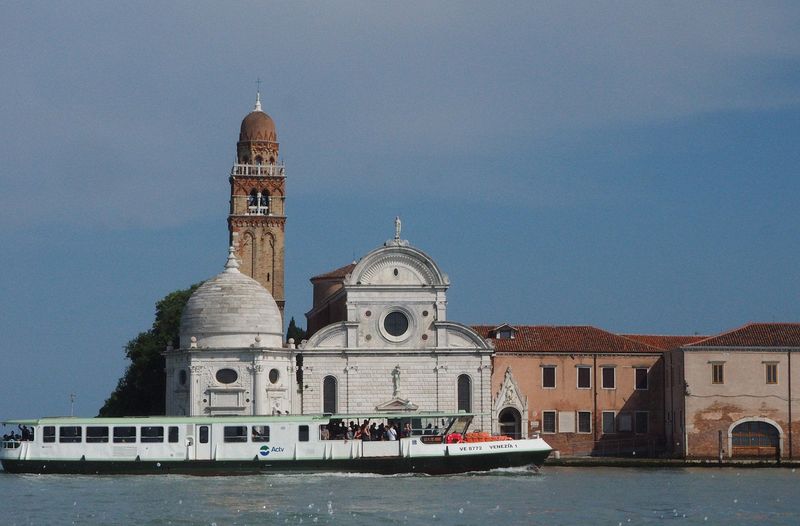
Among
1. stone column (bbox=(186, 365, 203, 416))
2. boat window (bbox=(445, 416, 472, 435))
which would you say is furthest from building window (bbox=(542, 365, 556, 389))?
stone column (bbox=(186, 365, 203, 416))

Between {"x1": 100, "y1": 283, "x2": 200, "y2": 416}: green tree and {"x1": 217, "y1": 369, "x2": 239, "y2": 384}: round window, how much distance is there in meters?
7.43

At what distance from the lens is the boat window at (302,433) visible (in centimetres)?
5834

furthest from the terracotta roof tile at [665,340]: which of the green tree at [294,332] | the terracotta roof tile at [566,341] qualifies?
the green tree at [294,332]

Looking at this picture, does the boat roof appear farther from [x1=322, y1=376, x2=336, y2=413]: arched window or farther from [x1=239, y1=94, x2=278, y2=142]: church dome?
[x1=239, y1=94, x2=278, y2=142]: church dome

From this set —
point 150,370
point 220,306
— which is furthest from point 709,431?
point 150,370

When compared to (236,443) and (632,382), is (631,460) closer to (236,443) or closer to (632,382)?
(632,382)

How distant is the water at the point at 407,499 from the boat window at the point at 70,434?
5.27 feet

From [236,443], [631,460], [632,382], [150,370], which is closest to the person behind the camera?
[236,443]

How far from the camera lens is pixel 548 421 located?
69.9 metres

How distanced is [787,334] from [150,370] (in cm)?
2653

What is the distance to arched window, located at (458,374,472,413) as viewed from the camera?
6956 cm

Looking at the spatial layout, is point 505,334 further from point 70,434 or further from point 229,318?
point 70,434

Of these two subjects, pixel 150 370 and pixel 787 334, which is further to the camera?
pixel 150 370

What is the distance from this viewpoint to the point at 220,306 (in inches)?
2667
